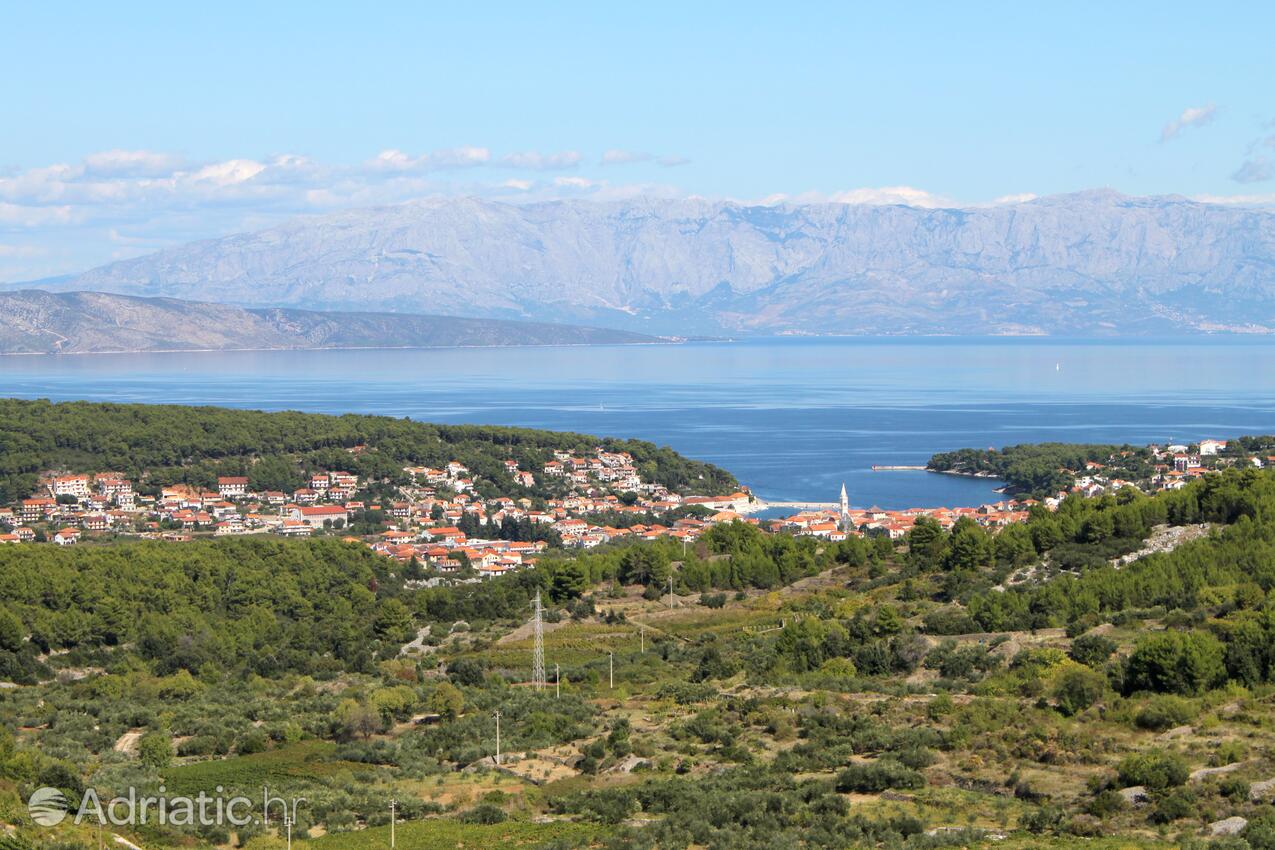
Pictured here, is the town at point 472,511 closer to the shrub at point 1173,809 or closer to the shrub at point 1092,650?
the shrub at point 1092,650

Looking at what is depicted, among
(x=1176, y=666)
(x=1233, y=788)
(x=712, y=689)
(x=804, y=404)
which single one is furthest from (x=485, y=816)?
(x=804, y=404)

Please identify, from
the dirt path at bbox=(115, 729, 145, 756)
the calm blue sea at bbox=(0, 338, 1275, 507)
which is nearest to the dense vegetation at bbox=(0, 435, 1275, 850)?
the dirt path at bbox=(115, 729, 145, 756)

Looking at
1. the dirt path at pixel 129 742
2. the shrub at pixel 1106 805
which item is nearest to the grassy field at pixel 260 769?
the dirt path at pixel 129 742

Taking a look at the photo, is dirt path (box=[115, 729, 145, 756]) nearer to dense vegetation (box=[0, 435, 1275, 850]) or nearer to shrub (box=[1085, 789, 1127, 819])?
dense vegetation (box=[0, 435, 1275, 850])

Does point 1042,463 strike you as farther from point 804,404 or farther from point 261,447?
point 804,404

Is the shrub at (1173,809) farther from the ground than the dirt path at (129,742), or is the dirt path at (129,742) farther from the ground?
the shrub at (1173,809)

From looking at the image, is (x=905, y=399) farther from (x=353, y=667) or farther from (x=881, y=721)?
(x=881, y=721)
